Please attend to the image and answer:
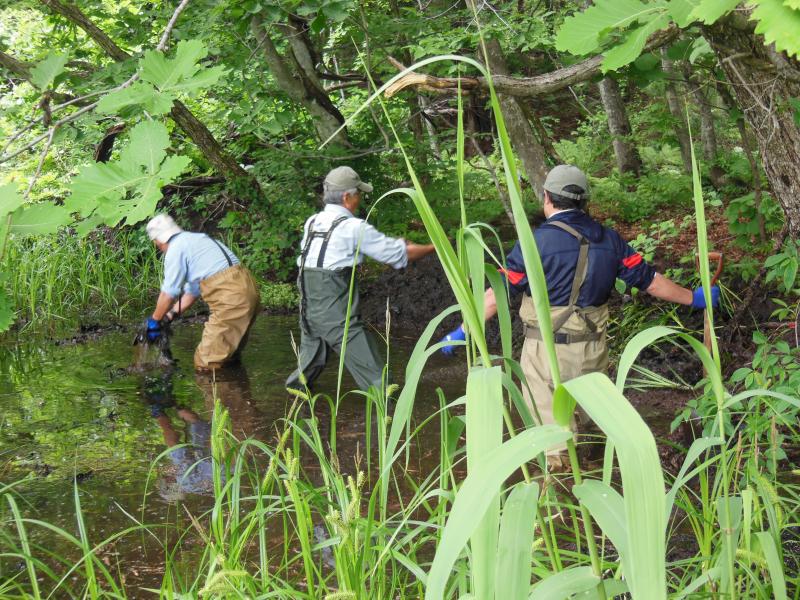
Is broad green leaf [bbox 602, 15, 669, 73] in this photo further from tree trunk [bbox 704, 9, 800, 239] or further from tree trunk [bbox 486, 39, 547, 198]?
tree trunk [bbox 486, 39, 547, 198]

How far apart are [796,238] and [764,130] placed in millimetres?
776

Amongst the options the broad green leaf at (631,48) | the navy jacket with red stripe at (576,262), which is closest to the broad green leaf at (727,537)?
the broad green leaf at (631,48)

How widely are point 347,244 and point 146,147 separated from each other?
3714 millimetres

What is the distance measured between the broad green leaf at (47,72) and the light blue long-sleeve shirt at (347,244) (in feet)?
10.2

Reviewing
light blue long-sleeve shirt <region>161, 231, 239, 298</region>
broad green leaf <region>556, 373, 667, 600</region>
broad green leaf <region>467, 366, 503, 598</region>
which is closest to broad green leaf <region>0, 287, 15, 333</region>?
broad green leaf <region>467, 366, 503, 598</region>

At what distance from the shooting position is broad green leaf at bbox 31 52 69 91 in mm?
2900

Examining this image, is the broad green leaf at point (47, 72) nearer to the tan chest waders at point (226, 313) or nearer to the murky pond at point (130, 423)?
the murky pond at point (130, 423)

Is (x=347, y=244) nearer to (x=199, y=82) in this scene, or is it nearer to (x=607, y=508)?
(x=199, y=82)

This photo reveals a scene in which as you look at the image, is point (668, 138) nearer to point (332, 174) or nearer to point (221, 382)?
point (332, 174)

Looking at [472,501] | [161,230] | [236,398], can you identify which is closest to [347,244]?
[236,398]

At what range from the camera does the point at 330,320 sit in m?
6.38

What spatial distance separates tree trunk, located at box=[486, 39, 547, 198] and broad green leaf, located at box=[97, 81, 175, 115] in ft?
21.0

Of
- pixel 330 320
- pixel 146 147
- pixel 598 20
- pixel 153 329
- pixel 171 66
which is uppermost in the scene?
pixel 598 20

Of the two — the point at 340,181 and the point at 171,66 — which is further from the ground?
the point at 171,66
